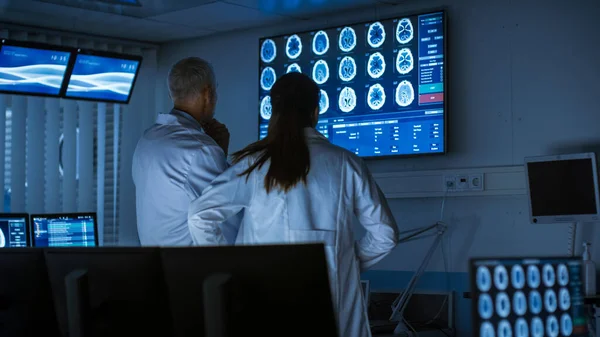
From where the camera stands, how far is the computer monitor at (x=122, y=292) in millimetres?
1629

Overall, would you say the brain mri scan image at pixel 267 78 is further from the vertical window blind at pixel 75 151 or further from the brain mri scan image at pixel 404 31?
the vertical window blind at pixel 75 151

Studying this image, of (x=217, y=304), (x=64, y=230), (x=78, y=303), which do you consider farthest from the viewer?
(x=64, y=230)

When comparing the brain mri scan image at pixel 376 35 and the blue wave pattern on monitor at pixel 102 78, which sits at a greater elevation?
the brain mri scan image at pixel 376 35

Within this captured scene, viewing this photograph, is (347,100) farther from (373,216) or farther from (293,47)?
(373,216)

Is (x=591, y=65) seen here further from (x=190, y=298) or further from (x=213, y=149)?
(x=190, y=298)

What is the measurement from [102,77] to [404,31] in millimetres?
1816

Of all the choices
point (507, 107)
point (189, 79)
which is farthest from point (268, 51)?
point (189, 79)

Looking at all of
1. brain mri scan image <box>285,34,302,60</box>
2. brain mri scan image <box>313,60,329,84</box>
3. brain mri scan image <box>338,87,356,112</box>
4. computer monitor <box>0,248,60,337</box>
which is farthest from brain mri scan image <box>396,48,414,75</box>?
computer monitor <box>0,248,60,337</box>

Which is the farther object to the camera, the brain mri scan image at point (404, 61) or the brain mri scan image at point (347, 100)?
the brain mri scan image at point (347, 100)

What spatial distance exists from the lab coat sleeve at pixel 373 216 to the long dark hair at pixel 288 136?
0.58 ft

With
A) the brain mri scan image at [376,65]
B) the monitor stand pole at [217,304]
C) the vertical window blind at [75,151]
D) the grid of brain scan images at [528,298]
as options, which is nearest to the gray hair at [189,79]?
the monitor stand pole at [217,304]

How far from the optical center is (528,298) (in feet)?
5.31

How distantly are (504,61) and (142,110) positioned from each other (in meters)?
2.67

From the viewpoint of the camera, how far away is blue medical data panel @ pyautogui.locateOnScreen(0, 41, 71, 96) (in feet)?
15.4
